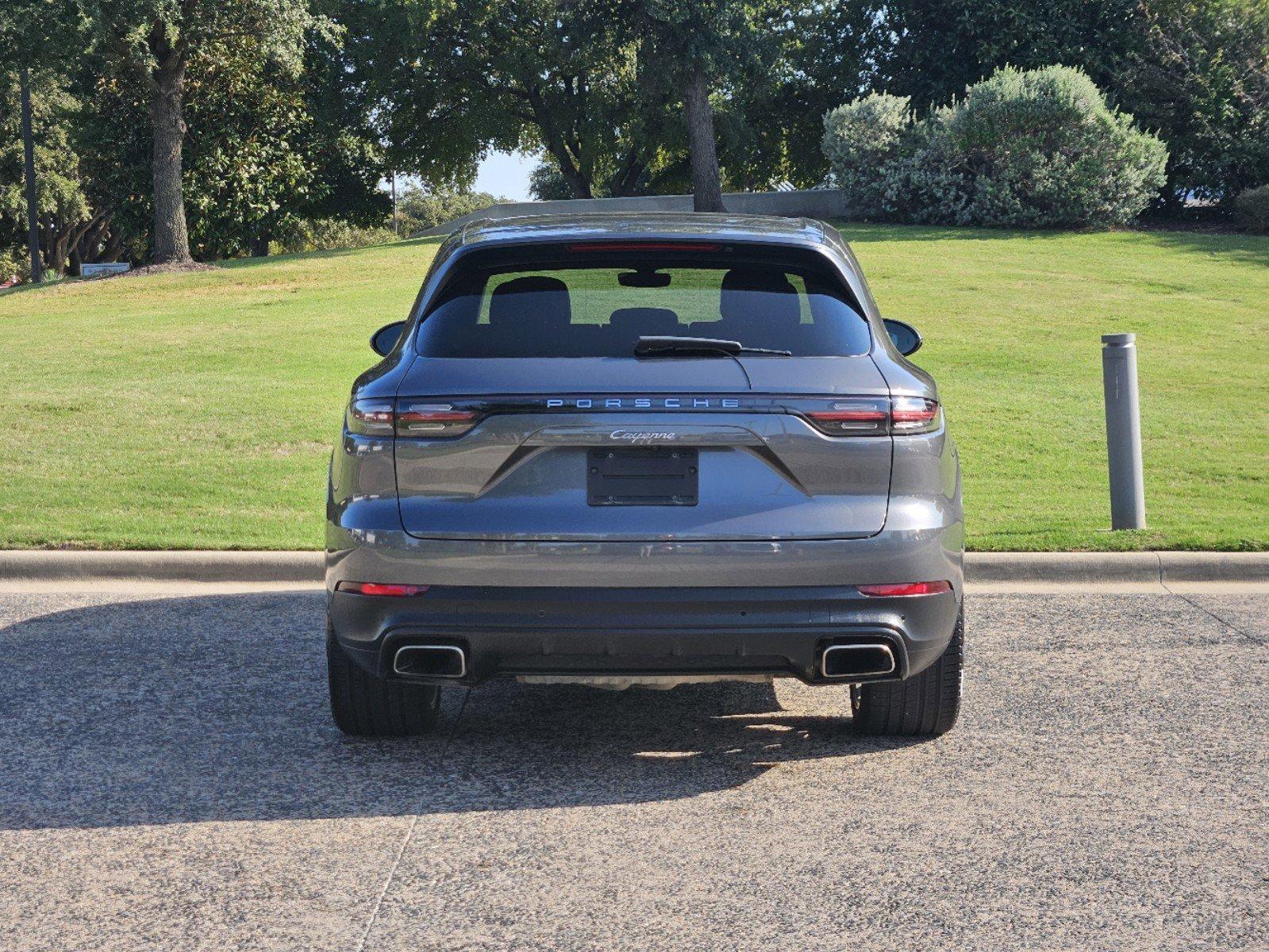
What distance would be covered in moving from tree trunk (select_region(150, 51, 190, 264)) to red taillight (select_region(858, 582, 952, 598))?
29522 millimetres

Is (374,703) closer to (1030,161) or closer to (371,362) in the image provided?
(371,362)

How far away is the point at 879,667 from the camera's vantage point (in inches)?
180

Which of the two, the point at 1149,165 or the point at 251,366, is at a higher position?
the point at 1149,165

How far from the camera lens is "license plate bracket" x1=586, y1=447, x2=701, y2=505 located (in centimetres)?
441

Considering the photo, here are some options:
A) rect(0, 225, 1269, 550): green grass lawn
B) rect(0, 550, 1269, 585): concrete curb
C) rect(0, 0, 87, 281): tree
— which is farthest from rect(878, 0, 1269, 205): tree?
rect(0, 550, 1269, 585): concrete curb

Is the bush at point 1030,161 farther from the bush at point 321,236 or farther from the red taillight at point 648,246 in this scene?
the red taillight at point 648,246

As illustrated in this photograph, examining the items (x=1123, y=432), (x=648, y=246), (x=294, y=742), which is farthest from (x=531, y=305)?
(x=1123, y=432)

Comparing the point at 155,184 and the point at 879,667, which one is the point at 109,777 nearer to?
the point at 879,667

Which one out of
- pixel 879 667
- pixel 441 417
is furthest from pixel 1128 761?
pixel 441 417

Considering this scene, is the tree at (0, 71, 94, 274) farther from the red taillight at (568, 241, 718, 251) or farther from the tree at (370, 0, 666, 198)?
the red taillight at (568, 241, 718, 251)

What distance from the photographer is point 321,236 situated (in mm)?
60906

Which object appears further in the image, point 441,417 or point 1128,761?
point 1128,761

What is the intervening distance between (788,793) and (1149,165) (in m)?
29.4

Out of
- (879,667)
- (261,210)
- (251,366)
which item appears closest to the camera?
(879,667)
